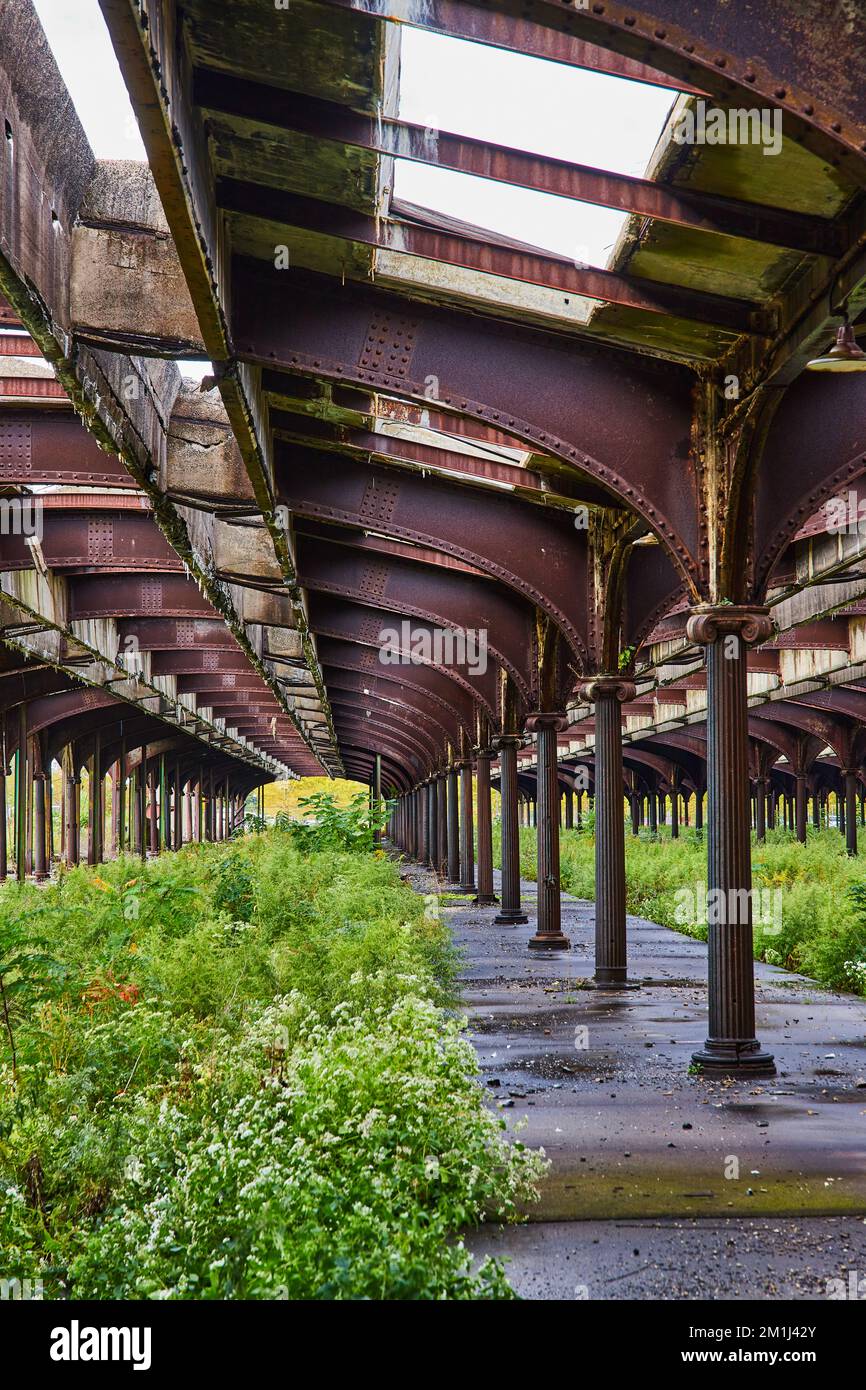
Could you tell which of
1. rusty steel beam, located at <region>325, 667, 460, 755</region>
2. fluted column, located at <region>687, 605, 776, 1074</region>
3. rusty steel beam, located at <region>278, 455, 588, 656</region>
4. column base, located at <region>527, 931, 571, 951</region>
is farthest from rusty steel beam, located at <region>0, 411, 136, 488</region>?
rusty steel beam, located at <region>325, 667, 460, 755</region>

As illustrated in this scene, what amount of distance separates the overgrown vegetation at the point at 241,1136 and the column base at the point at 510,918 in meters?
11.2

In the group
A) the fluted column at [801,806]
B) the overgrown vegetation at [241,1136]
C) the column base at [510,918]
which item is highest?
the fluted column at [801,806]

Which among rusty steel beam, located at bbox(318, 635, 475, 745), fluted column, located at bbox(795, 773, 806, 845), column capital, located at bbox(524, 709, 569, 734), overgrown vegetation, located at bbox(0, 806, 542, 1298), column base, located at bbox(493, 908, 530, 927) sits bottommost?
column base, located at bbox(493, 908, 530, 927)

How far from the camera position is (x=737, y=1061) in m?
8.65

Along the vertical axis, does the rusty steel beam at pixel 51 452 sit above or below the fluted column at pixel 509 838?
above

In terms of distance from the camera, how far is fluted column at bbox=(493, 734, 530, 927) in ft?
68.4

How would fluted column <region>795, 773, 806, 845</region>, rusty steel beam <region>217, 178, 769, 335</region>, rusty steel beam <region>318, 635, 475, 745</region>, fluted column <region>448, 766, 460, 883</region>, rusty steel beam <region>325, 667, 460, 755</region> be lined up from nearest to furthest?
rusty steel beam <region>217, 178, 769, 335</region>, rusty steel beam <region>318, 635, 475, 745</region>, rusty steel beam <region>325, 667, 460, 755</region>, fluted column <region>448, 766, 460, 883</region>, fluted column <region>795, 773, 806, 845</region>

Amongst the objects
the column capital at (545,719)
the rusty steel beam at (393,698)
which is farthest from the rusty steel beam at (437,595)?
the rusty steel beam at (393,698)

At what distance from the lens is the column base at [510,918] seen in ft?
69.3

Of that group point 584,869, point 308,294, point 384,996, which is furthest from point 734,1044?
point 584,869

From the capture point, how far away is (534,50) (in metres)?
5.43

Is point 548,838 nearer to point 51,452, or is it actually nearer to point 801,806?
point 51,452

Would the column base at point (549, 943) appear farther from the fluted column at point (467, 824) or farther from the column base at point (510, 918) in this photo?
the fluted column at point (467, 824)

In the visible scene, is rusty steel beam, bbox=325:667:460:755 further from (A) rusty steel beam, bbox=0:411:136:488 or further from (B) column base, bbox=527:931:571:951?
(A) rusty steel beam, bbox=0:411:136:488
